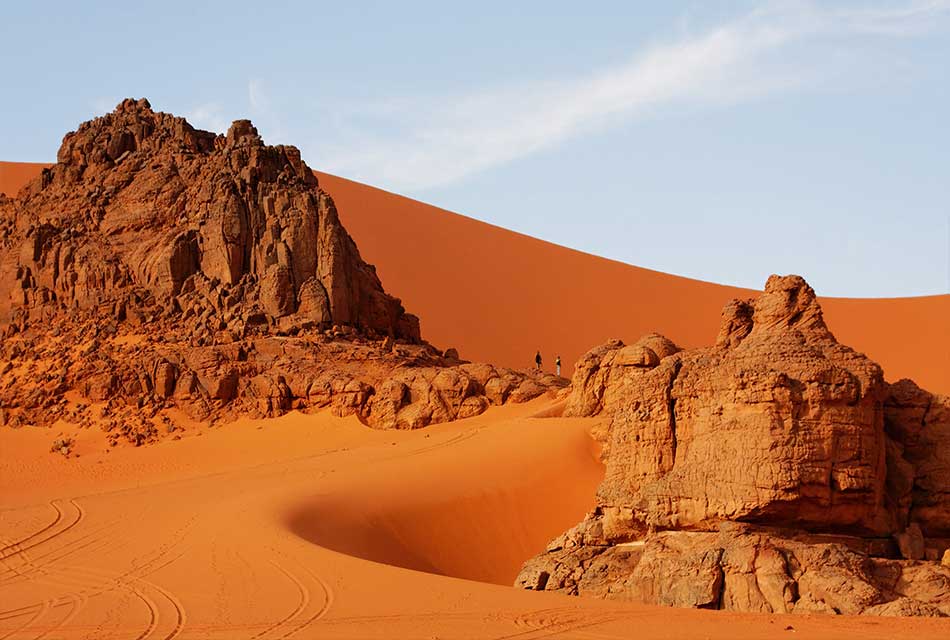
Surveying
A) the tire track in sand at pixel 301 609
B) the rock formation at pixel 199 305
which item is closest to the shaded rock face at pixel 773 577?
the tire track in sand at pixel 301 609

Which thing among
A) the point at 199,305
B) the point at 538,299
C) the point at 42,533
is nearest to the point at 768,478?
the point at 42,533

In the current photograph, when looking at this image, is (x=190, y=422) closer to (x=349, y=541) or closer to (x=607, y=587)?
(x=349, y=541)

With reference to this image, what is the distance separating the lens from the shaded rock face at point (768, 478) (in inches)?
543

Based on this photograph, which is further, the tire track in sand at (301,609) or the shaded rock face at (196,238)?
the shaded rock face at (196,238)

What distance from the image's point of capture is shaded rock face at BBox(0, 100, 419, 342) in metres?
29.0

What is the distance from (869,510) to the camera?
578 inches

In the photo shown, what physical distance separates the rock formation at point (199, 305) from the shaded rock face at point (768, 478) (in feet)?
34.9

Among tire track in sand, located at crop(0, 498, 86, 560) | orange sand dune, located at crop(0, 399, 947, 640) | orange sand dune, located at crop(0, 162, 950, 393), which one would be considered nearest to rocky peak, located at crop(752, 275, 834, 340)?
orange sand dune, located at crop(0, 399, 947, 640)

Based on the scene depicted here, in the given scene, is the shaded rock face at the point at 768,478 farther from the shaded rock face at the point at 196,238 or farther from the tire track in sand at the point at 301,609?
the shaded rock face at the point at 196,238

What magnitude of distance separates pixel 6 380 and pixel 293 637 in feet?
57.5

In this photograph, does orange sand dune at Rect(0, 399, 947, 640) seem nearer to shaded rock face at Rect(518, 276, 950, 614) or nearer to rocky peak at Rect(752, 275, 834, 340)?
shaded rock face at Rect(518, 276, 950, 614)

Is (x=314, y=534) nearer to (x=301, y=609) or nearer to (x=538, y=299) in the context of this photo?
(x=301, y=609)

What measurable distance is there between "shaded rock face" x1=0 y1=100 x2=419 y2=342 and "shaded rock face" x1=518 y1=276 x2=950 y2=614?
1378 cm

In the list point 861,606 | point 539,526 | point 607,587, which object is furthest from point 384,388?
point 861,606
